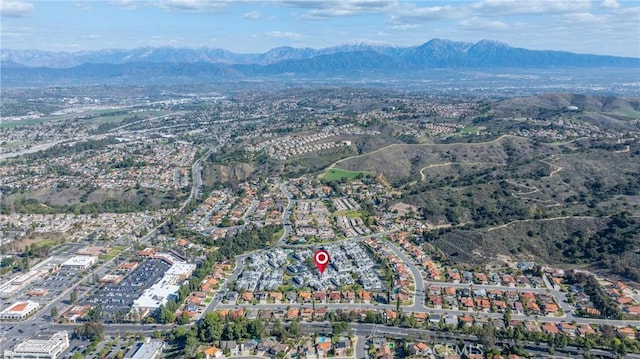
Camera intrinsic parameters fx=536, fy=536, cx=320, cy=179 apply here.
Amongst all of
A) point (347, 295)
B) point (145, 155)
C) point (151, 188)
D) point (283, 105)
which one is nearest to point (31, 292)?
point (347, 295)

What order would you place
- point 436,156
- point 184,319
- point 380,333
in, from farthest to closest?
1. point 436,156
2. point 184,319
3. point 380,333

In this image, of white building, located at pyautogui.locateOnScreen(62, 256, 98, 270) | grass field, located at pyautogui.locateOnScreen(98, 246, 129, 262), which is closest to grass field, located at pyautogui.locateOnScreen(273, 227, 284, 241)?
grass field, located at pyautogui.locateOnScreen(98, 246, 129, 262)

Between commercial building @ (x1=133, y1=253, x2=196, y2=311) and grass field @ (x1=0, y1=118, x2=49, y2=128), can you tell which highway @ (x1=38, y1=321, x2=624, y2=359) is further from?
grass field @ (x1=0, y1=118, x2=49, y2=128)

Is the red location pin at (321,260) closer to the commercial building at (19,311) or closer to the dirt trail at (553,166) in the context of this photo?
the commercial building at (19,311)

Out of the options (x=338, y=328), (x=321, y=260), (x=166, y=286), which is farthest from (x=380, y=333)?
(x=166, y=286)

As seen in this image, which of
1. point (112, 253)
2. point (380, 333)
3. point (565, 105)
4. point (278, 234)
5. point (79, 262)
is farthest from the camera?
point (565, 105)

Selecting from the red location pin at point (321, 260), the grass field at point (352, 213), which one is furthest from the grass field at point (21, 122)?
the red location pin at point (321, 260)

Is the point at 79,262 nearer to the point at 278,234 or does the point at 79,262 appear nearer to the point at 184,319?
the point at 184,319
